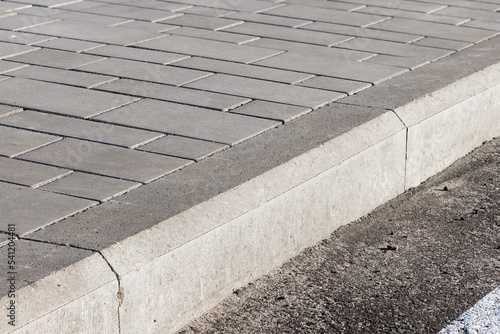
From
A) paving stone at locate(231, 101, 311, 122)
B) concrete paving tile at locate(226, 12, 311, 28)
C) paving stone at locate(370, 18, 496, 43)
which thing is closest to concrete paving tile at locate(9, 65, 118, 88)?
paving stone at locate(231, 101, 311, 122)

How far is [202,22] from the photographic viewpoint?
639cm

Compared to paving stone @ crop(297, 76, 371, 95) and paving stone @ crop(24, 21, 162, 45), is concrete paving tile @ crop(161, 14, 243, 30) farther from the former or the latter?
paving stone @ crop(297, 76, 371, 95)

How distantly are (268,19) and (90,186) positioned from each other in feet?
11.2

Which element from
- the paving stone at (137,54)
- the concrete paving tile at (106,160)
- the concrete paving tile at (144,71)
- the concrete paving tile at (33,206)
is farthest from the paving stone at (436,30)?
the concrete paving tile at (33,206)

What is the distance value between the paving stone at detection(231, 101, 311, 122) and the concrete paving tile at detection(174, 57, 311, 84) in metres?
0.47

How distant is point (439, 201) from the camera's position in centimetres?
424

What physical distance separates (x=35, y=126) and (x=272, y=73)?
1537mm

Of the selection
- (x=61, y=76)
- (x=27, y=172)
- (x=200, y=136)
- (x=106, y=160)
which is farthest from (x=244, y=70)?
(x=27, y=172)

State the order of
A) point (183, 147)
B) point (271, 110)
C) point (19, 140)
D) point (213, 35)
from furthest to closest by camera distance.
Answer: point (213, 35), point (271, 110), point (19, 140), point (183, 147)

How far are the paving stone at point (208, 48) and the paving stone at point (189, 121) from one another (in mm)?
1057

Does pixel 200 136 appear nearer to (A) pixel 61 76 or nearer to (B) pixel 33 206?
(B) pixel 33 206

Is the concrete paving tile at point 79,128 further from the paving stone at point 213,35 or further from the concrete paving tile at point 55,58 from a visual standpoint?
the paving stone at point 213,35

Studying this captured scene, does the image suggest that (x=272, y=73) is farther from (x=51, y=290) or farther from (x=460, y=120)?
(x=51, y=290)

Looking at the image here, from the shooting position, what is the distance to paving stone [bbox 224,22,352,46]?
5.86 metres
